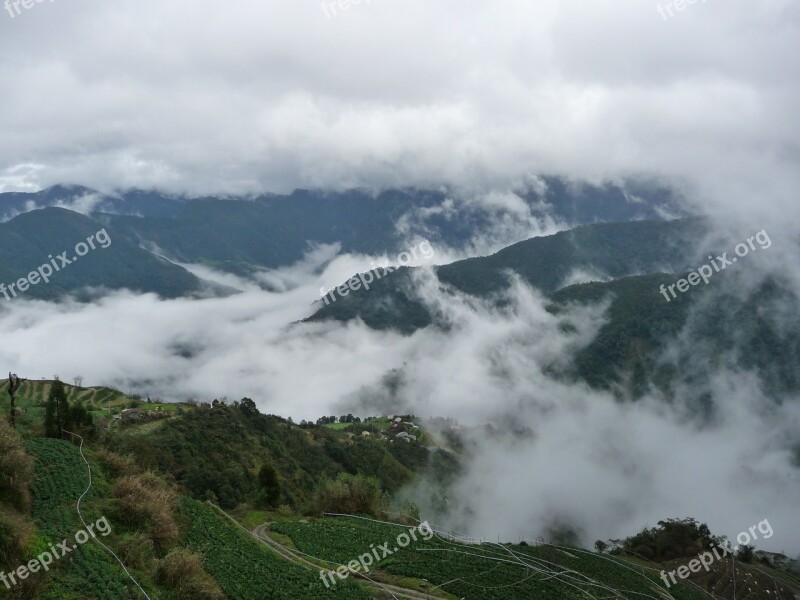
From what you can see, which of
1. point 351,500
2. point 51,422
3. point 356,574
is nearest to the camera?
point 356,574

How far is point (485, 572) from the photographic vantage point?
39.3 meters

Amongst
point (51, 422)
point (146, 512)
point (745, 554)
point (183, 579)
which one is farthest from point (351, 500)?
point (745, 554)

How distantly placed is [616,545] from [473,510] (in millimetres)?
67902

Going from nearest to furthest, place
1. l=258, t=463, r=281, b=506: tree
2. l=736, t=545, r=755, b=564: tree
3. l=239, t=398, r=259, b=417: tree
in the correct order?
1. l=258, t=463, r=281, b=506: tree
2. l=736, t=545, r=755, b=564: tree
3. l=239, t=398, r=259, b=417: tree

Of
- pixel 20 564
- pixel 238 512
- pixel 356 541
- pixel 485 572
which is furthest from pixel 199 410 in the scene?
pixel 20 564

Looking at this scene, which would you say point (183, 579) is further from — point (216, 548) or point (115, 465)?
point (115, 465)

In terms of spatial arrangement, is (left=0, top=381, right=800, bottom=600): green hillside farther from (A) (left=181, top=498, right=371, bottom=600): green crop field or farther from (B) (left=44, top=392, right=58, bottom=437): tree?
(B) (left=44, top=392, right=58, bottom=437): tree

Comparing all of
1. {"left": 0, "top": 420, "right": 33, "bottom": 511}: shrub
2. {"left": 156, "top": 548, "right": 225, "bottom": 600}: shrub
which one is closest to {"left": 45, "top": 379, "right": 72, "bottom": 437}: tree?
{"left": 0, "top": 420, "right": 33, "bottom": 511}: shrub

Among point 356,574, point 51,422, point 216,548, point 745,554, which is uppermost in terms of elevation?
point 51,422

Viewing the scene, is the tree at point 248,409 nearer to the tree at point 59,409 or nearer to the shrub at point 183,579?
the tree at point 59,409

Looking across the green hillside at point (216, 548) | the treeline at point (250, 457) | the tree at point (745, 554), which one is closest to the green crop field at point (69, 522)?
the green hillside at point (216, 548)

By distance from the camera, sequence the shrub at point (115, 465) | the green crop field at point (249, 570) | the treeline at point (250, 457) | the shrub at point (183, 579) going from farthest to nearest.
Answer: the treeline at point (250, 457)
the shrub at point (115, 465)
the green crop field at point (249, 570)
the shrub at point (183, 579)

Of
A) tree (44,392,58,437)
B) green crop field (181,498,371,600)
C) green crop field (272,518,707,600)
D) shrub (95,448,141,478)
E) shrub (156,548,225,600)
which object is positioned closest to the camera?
shrub (156,548,225,600)

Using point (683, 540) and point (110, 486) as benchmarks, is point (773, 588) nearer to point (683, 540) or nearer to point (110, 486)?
point (683, 540)
